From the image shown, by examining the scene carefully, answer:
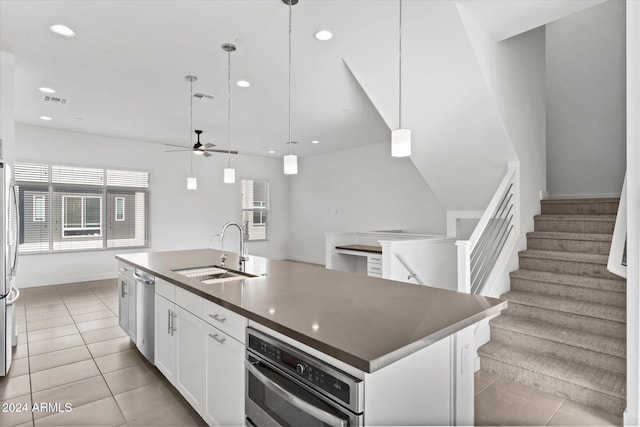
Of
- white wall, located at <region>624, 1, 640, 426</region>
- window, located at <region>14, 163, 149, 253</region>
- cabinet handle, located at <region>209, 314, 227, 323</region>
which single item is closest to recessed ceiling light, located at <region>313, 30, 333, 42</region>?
white wall, located at <region>624, 1, 640, 426</region>

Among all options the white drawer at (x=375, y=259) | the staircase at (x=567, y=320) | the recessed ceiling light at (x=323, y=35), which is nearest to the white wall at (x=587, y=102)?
the staircase at (x=567, y=320)

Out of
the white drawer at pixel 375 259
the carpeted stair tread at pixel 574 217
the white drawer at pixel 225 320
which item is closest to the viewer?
the white drawer at pixel 225 320

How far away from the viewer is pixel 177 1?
267 cm

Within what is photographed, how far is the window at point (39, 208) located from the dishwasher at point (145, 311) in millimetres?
4687

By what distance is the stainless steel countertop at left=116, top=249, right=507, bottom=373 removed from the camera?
121 cm

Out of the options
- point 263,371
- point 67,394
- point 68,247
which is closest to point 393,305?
point 263,371

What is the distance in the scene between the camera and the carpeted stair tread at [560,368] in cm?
240

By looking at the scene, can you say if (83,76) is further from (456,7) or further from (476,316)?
(476,316)

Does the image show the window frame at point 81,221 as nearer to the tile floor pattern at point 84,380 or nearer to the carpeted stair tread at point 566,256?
the tile floor pattern at point 84,380

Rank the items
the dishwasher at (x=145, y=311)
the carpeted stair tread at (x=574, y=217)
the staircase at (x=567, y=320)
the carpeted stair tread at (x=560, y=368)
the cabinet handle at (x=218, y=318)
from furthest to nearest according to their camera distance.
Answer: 1. the carpeted stair tread at (x=574, y=217)
2. the dishwasher at (x=145, y=311)
3. the staircase at (x=567, y=320)
4. the carpeted stair tread at (x=560, y=368)
5. the cabinet handle at (x=218, y=318)

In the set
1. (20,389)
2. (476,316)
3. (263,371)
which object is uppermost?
(476,316)

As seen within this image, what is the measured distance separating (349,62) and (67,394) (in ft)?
12.9

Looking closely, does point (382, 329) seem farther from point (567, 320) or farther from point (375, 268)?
point (375, 268)

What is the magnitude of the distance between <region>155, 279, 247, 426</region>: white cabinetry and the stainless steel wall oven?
128mm
